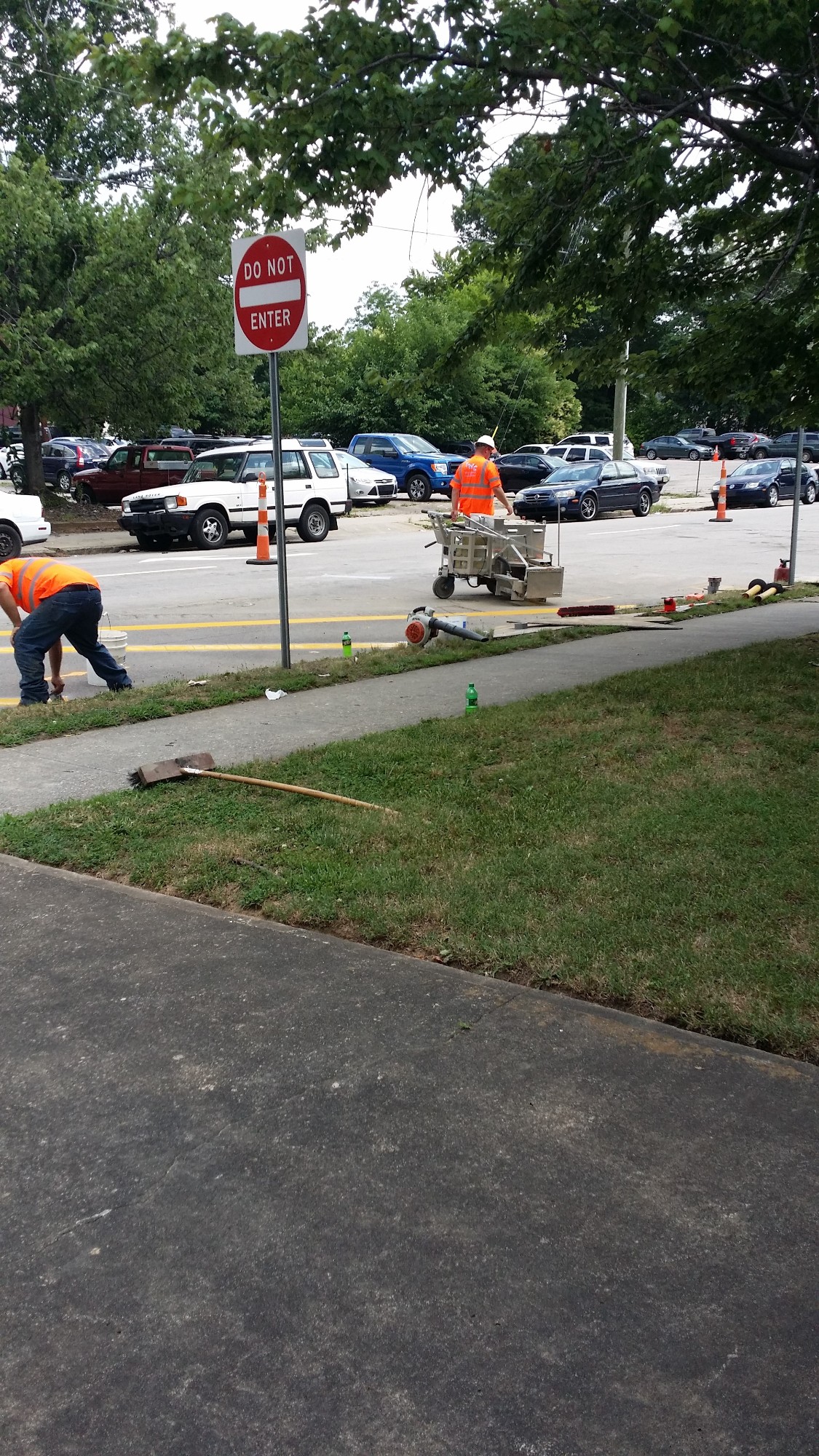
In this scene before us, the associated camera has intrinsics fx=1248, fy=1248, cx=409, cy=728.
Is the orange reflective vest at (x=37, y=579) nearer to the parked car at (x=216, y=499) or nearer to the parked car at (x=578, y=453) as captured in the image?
the parked car at (x=216, y=499)

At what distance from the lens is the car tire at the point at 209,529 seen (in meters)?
22.8

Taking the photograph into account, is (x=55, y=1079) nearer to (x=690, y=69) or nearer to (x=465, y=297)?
(x=690, y=69)

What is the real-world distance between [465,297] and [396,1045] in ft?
161

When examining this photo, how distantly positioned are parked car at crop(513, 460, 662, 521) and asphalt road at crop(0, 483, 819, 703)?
409cm

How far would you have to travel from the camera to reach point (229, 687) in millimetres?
9328

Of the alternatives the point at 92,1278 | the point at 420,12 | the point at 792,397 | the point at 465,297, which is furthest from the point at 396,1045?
the point at 465,297

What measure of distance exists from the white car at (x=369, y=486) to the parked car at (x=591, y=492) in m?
3.95

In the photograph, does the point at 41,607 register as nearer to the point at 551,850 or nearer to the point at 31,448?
the point at 551,850

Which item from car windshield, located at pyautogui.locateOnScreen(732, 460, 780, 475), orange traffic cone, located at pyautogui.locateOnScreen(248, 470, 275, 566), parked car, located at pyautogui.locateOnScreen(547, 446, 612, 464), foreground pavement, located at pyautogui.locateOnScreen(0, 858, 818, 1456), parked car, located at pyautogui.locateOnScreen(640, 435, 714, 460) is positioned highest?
parked car, located at pyautogui.locateOnScreen(640, 435, 714, 460)

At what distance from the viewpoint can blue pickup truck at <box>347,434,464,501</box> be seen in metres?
38.0

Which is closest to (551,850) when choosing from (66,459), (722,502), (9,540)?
(9,540)

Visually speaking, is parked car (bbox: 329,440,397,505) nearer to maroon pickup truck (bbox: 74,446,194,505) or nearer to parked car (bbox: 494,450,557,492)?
maroon pickup truck (bbox: 74,446,194,505)

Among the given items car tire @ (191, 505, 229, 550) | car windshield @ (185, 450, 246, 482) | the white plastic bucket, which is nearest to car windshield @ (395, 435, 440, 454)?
car windshield @ (185, 450, 246, 482)

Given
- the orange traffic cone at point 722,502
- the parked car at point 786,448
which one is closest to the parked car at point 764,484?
the parked car at point 786,448
